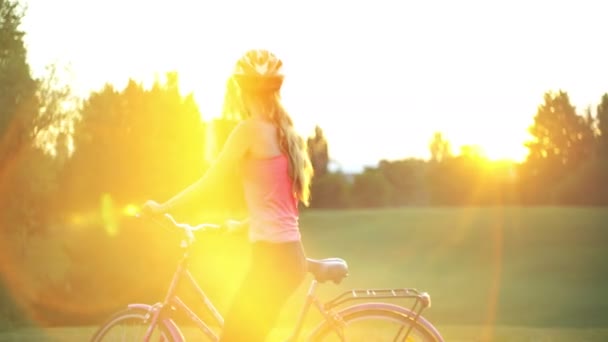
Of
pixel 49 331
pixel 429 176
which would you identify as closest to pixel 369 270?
pixel 429 176

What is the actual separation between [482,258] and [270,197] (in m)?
58.4

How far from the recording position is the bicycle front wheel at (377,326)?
4.23 meters

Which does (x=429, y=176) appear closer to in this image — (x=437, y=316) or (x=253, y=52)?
(x=437, y=316)

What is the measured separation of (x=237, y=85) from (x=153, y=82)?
51121mm

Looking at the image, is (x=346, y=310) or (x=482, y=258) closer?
(x=346, y=310)

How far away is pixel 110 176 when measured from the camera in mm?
49344

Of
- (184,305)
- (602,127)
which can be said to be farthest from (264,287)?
(602,127)

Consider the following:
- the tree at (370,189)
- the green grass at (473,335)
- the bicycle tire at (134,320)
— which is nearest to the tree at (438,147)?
the tree at (370,189)

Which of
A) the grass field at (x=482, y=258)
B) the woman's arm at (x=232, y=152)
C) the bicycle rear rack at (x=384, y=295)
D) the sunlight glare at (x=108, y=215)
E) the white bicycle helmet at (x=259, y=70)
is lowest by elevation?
the grass field at (x=482, y=258)

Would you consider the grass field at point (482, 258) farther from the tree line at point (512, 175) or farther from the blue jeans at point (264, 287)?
the blue jeans at point (264, 287)

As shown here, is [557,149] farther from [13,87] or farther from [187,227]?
[187,227]

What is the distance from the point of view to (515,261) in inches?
2298

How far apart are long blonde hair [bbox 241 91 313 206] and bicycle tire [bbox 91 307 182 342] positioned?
135 cm

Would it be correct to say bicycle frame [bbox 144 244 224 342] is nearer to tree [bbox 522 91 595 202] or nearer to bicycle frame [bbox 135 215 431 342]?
bicycle frame [bbox 135 215 431 342]
